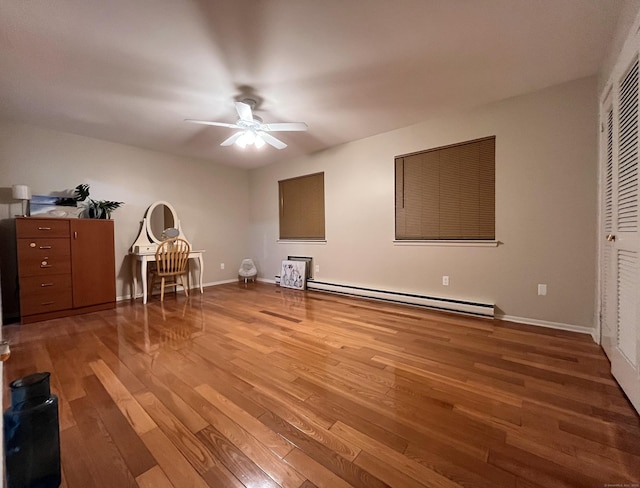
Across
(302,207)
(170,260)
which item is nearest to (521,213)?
(302,207)

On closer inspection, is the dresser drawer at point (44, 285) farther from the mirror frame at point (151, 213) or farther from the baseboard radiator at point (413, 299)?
the baseboard radiator at point (413, 299)

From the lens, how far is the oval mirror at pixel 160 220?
4.14m

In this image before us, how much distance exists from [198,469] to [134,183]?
4.23 meters

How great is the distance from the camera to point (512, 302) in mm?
2672

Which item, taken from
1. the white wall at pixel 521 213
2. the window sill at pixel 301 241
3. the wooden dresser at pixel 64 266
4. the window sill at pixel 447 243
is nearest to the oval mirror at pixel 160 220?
the wooden dresser at pixel 64 266

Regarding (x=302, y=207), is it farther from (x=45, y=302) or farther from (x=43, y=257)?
(x=45, y=302)

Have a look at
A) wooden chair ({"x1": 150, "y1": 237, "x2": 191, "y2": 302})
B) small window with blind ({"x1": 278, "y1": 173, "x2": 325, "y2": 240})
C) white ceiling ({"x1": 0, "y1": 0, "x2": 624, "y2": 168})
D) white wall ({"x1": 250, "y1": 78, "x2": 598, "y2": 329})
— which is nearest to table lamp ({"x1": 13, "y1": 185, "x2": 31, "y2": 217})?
white ceiling ({"x1": 0, "y1": 0, "x2": 624, "y2": 168})

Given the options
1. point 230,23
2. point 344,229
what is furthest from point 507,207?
point 230,23

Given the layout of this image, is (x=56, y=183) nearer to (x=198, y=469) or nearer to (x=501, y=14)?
(x=198, y=469)

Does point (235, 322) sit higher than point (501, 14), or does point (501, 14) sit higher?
point (501, 14)

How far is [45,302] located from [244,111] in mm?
3071

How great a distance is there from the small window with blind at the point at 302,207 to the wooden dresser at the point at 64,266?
2.61 metres

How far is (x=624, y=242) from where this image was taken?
5.04ft

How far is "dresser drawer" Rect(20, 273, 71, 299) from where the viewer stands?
278cm
